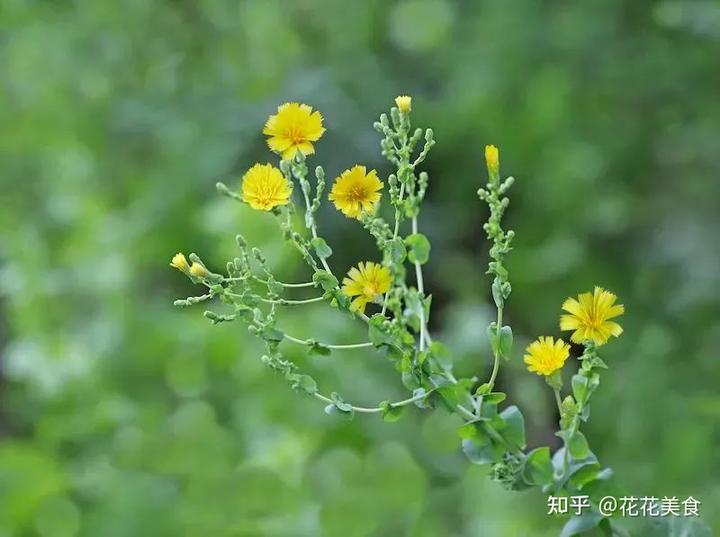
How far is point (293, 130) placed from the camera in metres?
0.39

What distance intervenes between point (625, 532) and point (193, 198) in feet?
3.42

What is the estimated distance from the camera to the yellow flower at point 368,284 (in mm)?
386

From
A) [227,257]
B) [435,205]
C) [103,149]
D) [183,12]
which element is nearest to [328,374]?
[227,257]

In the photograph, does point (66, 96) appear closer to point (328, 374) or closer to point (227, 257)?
point (227, 257)

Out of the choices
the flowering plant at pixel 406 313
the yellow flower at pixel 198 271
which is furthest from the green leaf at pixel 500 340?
the yellow flower at pixel 198 271

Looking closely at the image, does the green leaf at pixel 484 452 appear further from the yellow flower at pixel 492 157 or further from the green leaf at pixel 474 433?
the yellow flower at pixel 492 157

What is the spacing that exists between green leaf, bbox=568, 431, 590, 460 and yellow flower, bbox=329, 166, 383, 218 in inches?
4.6

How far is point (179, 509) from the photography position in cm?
102

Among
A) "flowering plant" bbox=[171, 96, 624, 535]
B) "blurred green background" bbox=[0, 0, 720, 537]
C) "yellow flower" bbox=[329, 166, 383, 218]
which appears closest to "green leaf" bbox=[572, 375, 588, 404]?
"flowering plant" bbox=[171, 96, 624, 535]

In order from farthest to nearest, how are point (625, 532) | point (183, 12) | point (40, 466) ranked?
point (183, 12) → point (40, 466) → point (625, 532)

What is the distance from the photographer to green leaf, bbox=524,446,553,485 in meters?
0.40

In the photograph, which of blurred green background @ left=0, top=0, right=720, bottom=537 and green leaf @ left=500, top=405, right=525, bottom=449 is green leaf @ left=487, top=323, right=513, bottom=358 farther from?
blurred green background @ left=0, top=0, right=720, bottom=537

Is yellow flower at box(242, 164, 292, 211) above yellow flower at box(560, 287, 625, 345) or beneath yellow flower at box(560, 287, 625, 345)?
above

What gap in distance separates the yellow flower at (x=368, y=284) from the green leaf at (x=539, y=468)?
9 centimetres
